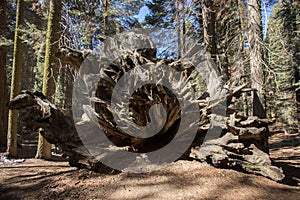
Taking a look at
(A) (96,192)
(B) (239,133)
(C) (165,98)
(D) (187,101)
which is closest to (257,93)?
(B) (239,133)

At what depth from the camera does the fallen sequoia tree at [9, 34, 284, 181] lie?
377 centimetres

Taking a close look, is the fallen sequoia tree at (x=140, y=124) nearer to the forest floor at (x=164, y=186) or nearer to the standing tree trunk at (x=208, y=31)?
the forest floor at (x=164, y=186)

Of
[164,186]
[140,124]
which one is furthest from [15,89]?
[164,186]

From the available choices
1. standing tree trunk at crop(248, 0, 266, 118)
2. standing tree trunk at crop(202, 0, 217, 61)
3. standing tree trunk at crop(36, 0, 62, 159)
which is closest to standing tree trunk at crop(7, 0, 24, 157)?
standing tree trunk at crop(36, 0, 62, 159)

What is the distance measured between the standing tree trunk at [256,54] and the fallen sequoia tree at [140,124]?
113 centimetres

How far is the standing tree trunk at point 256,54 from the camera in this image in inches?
201

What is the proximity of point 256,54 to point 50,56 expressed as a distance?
5.66 metres

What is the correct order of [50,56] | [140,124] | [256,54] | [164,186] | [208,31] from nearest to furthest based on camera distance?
1. [164,186]
2. [140,124]
3. [256,54]
4. [208,31]
5. [50,56]

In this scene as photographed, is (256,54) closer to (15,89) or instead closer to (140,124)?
(140,124)

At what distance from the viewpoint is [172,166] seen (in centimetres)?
387

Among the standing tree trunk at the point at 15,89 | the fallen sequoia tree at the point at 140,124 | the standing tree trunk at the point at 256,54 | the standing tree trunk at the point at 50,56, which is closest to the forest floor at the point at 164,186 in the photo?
the fallen sequoia tree at the point at 140,124

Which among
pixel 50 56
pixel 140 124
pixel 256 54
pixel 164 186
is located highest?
pixel 50 56

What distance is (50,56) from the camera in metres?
6.84

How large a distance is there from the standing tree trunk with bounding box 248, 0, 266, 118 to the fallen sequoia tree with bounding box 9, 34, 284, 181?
3.69 ft
